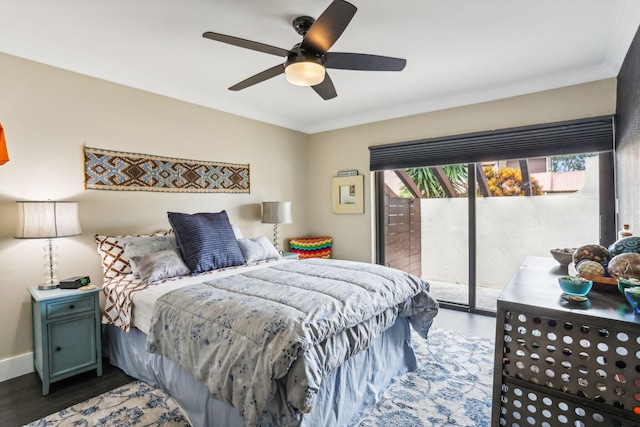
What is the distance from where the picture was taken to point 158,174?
129 inches

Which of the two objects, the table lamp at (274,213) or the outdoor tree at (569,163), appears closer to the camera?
the outdoor tree at (569,163)

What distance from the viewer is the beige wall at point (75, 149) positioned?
95.7 inches

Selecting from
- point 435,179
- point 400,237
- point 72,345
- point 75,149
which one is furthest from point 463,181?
point 72,345

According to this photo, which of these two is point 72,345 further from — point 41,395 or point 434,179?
point 434,179

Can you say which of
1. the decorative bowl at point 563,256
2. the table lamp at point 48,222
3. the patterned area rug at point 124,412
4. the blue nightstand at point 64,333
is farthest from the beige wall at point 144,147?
the decorative bowl at point 563,256

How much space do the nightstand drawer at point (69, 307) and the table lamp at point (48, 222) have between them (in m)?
0.24

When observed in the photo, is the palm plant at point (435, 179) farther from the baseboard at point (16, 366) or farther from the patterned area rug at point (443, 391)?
the baseboard at point (16, 366)

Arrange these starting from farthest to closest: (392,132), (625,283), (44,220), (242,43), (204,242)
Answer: (392,132), (204,242), (44,220), (242,43), (625,283)

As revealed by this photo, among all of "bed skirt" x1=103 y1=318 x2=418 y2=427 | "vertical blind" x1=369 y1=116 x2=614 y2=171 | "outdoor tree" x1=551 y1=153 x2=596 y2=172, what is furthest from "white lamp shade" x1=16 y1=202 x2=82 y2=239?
"outdoor tree" x1=551 y1=153 x2=596 y2=172

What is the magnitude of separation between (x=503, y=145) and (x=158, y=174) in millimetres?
3605

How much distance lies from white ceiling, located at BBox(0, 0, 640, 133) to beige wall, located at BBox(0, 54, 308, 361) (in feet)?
0.57

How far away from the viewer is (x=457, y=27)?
2293mm

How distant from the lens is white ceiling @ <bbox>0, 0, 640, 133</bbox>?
206 cm

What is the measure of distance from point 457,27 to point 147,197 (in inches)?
121
